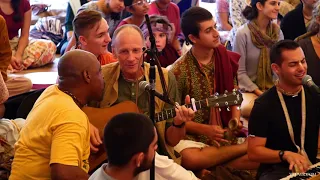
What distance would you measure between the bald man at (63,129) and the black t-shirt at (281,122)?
2.61 feet

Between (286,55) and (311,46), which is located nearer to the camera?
(286,55)

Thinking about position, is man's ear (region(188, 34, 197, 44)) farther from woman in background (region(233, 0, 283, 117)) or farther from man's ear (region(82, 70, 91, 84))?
man's ear (region(82, 70, 91, 84))

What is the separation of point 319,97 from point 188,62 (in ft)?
2.86

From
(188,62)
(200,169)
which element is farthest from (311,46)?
(200,169)

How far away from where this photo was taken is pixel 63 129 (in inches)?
82.7

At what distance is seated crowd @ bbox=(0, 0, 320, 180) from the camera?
2.10 m

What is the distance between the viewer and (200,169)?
3232 millimetres

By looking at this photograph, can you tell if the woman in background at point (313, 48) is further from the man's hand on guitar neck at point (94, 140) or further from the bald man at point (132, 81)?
the man's hand on guitar neck at point (94, 140)

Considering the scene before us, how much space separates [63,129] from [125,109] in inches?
29.3

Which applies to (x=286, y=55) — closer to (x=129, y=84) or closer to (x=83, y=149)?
(x=129, y=84)

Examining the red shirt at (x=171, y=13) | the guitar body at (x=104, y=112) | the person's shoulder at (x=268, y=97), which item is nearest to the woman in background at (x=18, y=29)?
the red shirt at (x=171, y=13)

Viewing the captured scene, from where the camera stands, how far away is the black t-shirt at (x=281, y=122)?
8.68 feet

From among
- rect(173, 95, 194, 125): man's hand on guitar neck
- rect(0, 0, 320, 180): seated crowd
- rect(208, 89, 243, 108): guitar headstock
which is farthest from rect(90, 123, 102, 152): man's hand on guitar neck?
rect(208, 89, 243, 108): guitar headstock

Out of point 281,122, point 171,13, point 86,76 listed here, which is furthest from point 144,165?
point 171,13
